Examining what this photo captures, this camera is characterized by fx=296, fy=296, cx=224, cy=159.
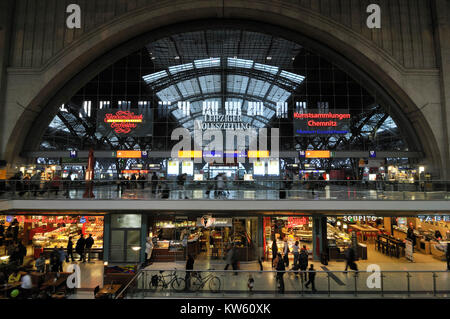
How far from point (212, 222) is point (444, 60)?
20.4m

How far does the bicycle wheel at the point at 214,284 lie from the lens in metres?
10.8

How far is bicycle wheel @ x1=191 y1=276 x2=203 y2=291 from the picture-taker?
10836 mm

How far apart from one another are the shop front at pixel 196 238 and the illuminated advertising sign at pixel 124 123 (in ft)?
29.5

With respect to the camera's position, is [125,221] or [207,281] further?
[125,221]

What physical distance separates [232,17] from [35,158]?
1928 centimetres

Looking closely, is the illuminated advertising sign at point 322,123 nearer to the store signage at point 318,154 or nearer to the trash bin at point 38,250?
the store signage at point 318,154

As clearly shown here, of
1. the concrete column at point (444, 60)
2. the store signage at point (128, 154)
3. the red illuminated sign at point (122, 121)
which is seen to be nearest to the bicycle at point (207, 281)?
the store signage at point (128, 154)

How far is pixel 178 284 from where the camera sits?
432 inches

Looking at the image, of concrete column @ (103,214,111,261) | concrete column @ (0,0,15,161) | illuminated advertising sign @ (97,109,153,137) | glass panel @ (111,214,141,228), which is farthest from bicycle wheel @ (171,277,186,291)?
concrete column @ (0,0,15,161)

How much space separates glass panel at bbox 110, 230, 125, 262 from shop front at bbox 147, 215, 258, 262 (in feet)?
4.94

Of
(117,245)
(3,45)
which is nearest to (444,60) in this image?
(117,245)

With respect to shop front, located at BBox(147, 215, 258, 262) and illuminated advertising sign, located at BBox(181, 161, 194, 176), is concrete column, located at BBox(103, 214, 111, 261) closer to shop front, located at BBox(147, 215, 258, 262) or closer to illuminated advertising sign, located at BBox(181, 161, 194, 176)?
shop front, located at BBox(147, 215, 258, 262)

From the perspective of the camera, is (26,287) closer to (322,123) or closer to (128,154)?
(128,154)
